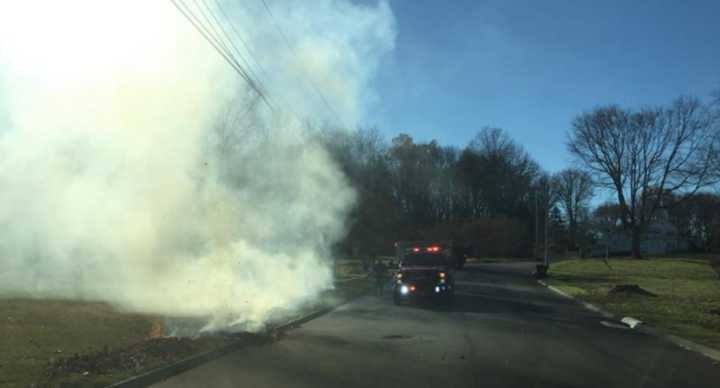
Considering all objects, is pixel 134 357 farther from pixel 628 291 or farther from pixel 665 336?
pixel 628 291

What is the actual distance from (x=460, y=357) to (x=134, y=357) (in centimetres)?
519

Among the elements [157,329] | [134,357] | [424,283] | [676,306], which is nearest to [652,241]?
[676,306]

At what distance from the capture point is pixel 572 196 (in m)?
97.6

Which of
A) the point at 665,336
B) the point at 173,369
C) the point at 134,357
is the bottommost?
the point at 665,336

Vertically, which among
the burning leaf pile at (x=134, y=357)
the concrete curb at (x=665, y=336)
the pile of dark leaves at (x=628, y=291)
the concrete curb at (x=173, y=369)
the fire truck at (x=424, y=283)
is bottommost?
the concrete curb at (x=665, y=336)

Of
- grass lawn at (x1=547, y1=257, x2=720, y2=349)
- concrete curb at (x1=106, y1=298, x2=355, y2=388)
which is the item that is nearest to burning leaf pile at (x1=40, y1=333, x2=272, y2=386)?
concrete curb at (x1=106, y1=298, x2=355, y2=388)

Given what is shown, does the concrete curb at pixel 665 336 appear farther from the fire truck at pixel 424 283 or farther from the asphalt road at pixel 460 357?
the fire truck at pixel 424 283

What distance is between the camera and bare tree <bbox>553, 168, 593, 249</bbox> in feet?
313

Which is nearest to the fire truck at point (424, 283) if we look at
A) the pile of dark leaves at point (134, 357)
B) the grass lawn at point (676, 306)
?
the grass lawn at point (676, 306)

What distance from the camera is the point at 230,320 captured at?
1488cm

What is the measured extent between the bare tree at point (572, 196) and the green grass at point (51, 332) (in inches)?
3379

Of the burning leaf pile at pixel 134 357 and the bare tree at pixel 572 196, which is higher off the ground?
the bare tree at pixel 572 196

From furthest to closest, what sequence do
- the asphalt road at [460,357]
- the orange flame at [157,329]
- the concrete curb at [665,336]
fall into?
the orange flame at [157,329] → the concrete curb at [665,336] → the asphalt road at [460,357]

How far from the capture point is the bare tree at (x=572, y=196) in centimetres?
9538
